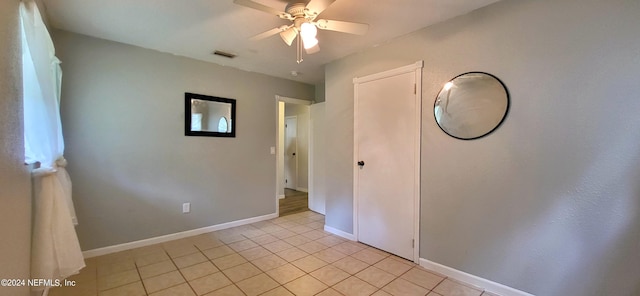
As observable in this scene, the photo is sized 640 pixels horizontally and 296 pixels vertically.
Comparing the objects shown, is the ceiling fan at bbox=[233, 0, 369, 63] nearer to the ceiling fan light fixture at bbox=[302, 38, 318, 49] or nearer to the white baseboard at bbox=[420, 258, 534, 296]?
the ceiling fan light fixture at bbox=[302, 38, 318, 49]

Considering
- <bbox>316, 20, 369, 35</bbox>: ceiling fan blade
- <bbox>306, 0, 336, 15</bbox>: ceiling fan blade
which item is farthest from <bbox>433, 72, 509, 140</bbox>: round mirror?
<bbox>306, 0, 336, 15</bbox>: ceiling fan blade

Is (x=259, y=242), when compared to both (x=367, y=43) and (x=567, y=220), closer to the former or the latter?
(x=367, y=43)

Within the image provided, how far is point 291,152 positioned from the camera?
6539 millimetres

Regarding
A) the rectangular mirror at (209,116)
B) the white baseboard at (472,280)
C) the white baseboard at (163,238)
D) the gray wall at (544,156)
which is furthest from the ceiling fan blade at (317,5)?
the white baseboard at (163,238)

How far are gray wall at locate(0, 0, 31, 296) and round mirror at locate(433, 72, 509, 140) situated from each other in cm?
271

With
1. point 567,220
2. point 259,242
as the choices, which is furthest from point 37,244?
point 567,220

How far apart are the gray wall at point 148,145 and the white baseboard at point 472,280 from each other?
2.48 meters

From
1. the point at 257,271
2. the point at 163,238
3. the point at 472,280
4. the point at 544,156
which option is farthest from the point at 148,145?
the point at 544,156

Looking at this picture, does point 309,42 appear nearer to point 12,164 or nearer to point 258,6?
point 258,6

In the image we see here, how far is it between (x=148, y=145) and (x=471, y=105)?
130 inches

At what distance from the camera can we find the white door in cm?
644

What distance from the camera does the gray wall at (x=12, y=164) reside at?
113 cm

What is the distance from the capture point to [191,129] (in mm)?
3293

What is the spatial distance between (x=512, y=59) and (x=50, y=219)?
3.34 m
